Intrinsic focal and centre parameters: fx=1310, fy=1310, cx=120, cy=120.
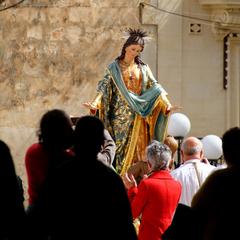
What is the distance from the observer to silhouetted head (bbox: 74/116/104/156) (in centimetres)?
838

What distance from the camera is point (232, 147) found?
8.64m

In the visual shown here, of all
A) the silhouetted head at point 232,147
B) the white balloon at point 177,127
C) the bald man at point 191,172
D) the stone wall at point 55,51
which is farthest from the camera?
the stone wall at point 55,51

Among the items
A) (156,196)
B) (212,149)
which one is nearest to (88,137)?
(156,196)

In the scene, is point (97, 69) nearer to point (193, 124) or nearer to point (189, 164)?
point (193, 124)

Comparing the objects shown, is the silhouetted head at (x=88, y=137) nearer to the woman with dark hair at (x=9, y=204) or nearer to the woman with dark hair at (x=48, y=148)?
the woman with dark hair at (x=48, y=148)

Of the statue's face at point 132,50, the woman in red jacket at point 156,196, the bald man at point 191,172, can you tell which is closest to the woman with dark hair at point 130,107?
the statue's face at point 132,50

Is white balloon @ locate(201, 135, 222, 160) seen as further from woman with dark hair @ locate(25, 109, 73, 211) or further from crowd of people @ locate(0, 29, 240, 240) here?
woman with dark hair @ locate(25, 109, 73, 211)

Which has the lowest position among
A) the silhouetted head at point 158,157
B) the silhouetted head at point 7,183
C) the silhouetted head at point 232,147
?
the silhouetted head at point 158,157

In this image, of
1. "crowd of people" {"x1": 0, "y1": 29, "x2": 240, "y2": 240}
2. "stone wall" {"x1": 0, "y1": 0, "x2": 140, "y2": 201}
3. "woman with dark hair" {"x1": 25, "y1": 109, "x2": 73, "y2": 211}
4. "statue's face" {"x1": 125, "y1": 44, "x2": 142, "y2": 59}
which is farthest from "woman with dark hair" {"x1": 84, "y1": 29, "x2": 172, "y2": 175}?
"woman with dark hair" {"x1": 25, "y1": 109, "x2": 73, "y2": 211}

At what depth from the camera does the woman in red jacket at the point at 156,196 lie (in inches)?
423

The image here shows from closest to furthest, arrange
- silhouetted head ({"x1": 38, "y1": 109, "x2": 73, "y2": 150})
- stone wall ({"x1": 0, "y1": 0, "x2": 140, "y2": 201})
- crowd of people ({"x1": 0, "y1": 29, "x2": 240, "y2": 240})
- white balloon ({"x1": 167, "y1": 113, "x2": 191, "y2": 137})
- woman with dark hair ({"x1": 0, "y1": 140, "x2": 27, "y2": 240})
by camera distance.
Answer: crowd of people ({"x1": 0, "y1": 29, "x2": 240, "y2": 240}) < woman with dark hair ({"x1": 0, "y1": 140, "x2": 27, "y2": 240}) < silhouetted head ({"x1": 38, "y1": 109, "x2": 73, "y2": 150}) < white balloon ({"x1": 167, "y1": 113, "x2": 191, "y2": 137}) < stone wall ({"x1": 0, "y1": 0, "x2": 140, "y2": 201})

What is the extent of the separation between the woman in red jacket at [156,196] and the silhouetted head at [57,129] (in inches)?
79.6

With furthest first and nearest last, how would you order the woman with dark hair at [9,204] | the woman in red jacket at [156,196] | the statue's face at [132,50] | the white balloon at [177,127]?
the white balloon at [177,127] < the statue's face at [132,50] < the woman in red jacket at [156,196] < the woman with dark hair at [9,204]

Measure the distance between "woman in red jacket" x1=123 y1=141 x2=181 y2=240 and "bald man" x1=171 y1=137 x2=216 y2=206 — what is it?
798 mm
